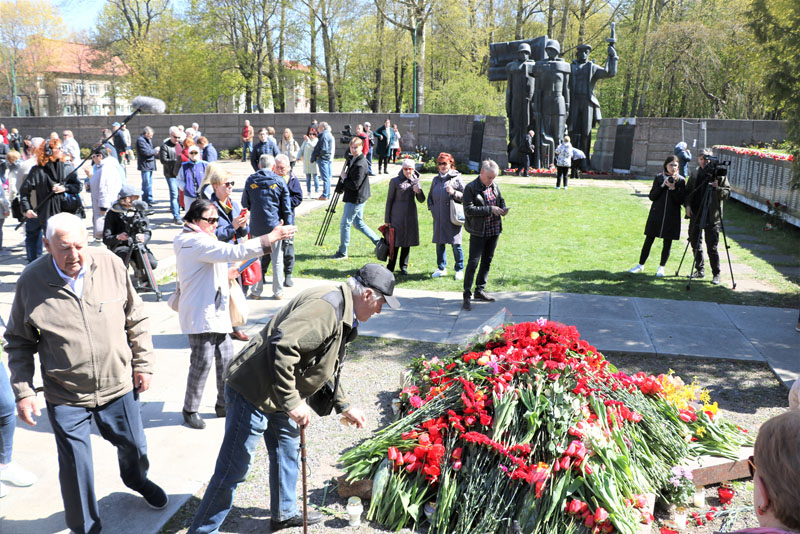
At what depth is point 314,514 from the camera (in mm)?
3951

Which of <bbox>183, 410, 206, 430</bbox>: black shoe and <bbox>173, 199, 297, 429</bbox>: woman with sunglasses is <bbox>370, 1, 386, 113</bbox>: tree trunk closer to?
<bbox>173, 199, 297, 429</bbox>: woman with sunglasses

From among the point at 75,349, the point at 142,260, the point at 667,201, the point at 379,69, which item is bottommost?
the point at 142,260

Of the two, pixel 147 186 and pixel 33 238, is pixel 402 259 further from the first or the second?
pixel 147 186

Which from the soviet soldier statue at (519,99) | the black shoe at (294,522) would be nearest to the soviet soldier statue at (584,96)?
the soviet soldier statue at (519,99)

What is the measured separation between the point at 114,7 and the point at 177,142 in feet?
138

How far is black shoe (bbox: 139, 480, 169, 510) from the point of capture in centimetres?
389

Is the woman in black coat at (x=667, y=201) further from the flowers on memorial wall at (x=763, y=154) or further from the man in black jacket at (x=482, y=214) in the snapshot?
the flowers on memorial wall at (x=763, y=154)

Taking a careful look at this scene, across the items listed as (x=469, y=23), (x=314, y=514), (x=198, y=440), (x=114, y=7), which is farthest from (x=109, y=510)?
(x=114, y=7)

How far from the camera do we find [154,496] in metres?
3.95

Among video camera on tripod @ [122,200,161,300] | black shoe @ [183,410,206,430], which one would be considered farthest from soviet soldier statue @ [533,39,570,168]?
black shoe @ [183,410,206,430]

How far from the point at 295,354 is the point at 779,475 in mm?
2175

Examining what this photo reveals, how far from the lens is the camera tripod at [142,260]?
8.16 m

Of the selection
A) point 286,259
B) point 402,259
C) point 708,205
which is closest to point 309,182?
point 402,259

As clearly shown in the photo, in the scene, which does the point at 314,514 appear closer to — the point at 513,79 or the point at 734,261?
the point at 734,261
